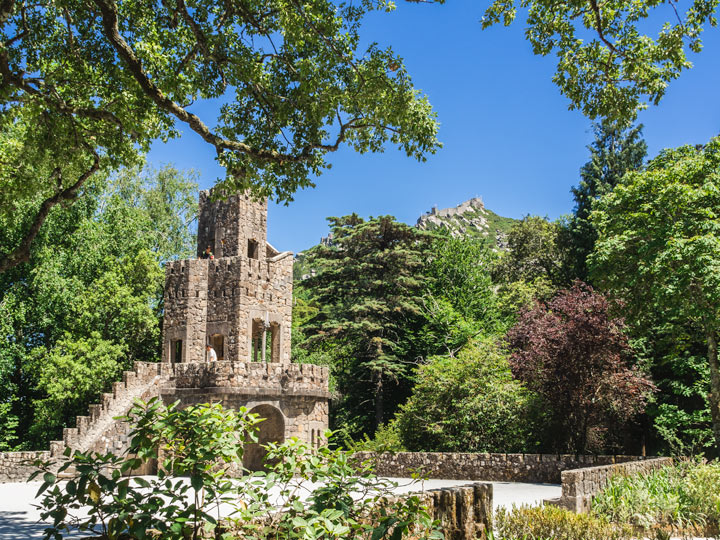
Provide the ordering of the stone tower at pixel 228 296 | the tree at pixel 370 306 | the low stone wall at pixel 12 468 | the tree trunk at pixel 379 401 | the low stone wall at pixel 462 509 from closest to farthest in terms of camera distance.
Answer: the low stone wall at pixel 462 509 → the low stone wall at pixel 12 468 → the stone tower at pixel 228 296 → the tree trunk at pixel 379 401 → the tree at pixel 370 306

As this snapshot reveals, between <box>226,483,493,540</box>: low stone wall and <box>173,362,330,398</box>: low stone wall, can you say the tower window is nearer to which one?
<box>173,362,330,398</box>: low stone wall

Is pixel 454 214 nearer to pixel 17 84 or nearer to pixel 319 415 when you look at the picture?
pixel 319 415

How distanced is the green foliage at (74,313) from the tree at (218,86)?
1565 cm

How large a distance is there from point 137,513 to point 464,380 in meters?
18.2

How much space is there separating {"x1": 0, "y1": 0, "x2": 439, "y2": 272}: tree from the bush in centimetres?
597

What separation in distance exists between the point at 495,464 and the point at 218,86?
12.7 metres

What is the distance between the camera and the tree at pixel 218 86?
9.38 m

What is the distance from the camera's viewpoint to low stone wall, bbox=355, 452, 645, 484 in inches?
637

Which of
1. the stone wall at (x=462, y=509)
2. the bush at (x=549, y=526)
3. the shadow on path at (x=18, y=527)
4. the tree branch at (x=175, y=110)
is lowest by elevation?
the shadow on path at (x=18, y=527)

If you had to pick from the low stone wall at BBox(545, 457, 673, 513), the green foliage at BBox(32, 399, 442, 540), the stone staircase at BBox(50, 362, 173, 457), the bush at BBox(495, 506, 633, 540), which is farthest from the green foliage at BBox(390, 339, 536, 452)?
the green foliage at BBox(32, 399, 442, 540)

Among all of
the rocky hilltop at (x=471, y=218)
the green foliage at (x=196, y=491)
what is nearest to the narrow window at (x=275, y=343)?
the green foliage at (x=196, y=491)

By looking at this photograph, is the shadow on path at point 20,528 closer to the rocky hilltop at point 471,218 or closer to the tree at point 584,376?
the tree at point 584,376

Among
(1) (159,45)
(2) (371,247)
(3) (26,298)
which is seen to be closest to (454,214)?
(2) (371,247)

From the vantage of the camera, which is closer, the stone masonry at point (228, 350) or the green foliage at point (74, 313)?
the stone masonry at point (228, 350)
